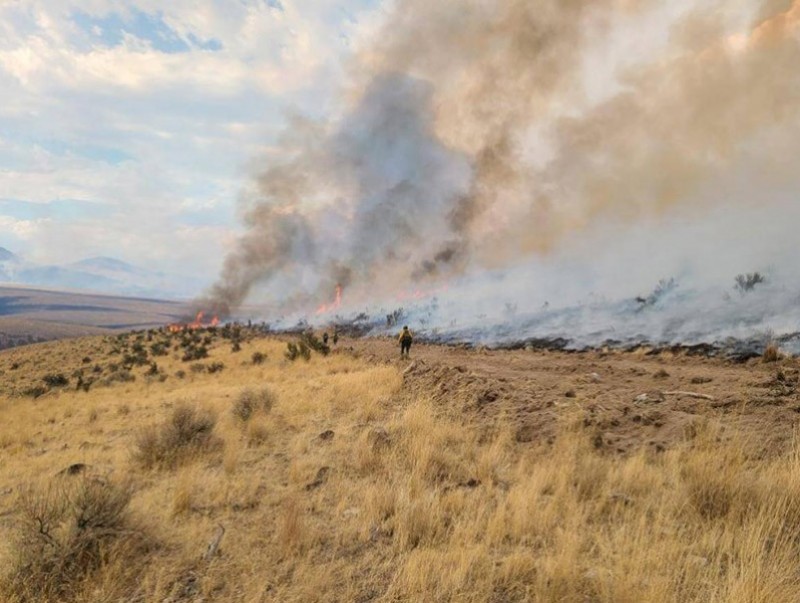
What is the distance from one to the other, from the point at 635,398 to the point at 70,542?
9.61m

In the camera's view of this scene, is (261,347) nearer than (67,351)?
Yes

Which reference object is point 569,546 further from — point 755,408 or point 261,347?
point 261,347

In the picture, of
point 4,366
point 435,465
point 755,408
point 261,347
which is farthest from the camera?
point 4,366

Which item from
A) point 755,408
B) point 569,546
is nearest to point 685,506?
point 569,546

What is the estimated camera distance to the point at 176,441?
9211 millimetres

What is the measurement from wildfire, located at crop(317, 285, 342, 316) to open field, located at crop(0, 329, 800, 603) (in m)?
60.9

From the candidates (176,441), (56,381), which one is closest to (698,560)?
(176,441)

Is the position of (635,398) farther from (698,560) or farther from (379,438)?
(698,560)

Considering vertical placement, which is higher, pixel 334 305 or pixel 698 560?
pixel 334 305

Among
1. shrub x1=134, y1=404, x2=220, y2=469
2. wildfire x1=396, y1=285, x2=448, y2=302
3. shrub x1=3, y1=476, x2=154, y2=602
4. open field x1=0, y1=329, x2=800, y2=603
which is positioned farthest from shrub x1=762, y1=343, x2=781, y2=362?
wildfire x1=396, y1=285, x2=448, y2=302

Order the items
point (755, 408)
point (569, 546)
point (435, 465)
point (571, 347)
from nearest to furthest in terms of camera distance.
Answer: point (569, 546) → point (435, 465) → point (755, 408) → point (571, 347)

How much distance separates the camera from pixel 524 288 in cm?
4178

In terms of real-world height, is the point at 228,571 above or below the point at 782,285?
below

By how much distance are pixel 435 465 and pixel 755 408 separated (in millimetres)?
5648
